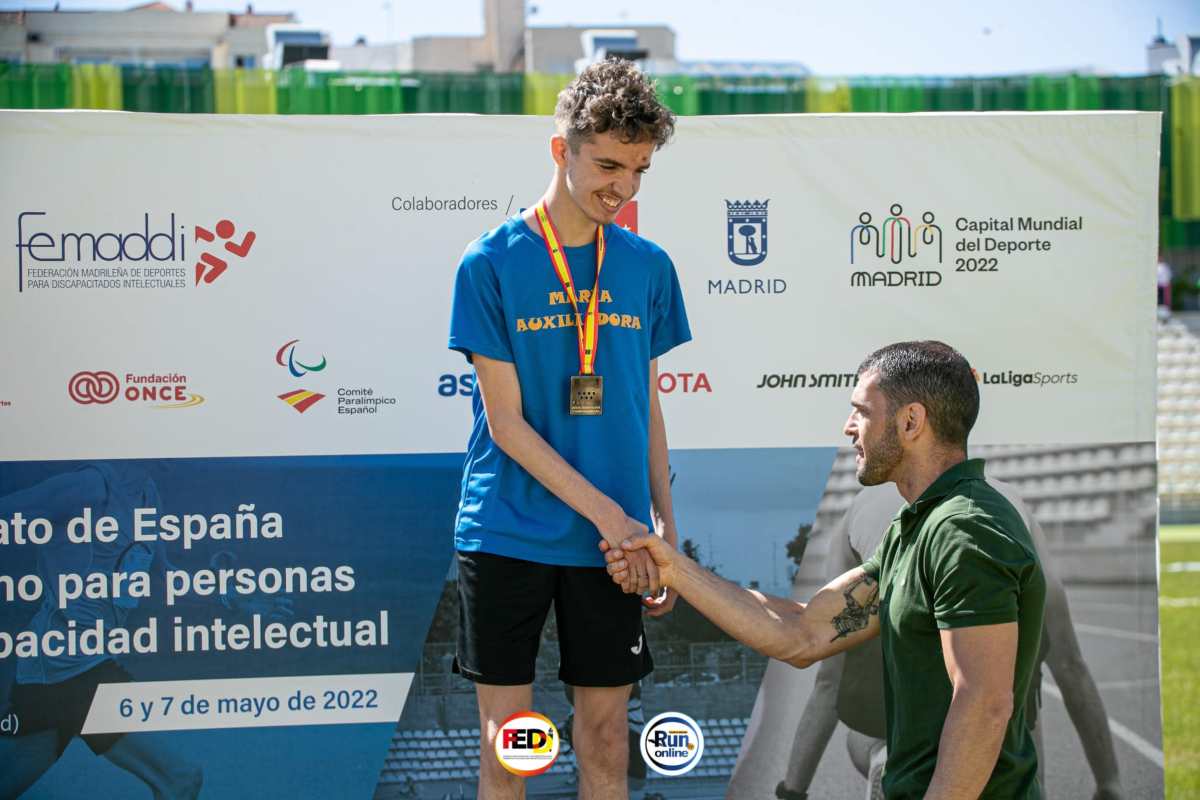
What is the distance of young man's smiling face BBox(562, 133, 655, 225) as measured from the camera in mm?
2508

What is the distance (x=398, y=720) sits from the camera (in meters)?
3.59

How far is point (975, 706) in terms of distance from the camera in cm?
207

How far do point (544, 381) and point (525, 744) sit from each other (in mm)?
858

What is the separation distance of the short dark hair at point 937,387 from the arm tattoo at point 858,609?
51 centimetres

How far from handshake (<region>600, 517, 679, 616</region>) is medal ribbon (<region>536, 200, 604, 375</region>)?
0.37 metres

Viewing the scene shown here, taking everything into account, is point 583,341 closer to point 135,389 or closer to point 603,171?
point 603,171

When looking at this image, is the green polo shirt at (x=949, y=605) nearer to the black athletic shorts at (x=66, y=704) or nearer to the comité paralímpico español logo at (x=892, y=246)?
the comité paralímpico español logo at (x=892, y=246)

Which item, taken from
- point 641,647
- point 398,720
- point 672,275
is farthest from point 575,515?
point 398,720

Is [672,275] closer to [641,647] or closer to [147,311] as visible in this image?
[641,647]

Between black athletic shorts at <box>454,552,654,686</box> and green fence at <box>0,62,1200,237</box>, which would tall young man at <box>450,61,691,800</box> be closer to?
black athletic shorts at <box>454,552,654,686</box>

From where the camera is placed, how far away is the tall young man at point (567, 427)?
252 cm


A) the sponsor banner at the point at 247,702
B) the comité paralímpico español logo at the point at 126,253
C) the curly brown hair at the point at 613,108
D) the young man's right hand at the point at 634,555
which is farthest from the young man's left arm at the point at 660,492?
the comité paralímpico español logo at the point at 126,253

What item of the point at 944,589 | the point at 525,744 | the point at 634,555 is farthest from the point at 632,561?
the point at 944,589

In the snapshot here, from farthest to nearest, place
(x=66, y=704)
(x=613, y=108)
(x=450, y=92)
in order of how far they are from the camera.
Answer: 1. (x=450, y=92)
2. (x=66, y=704)
3. (x=613, y=108)
